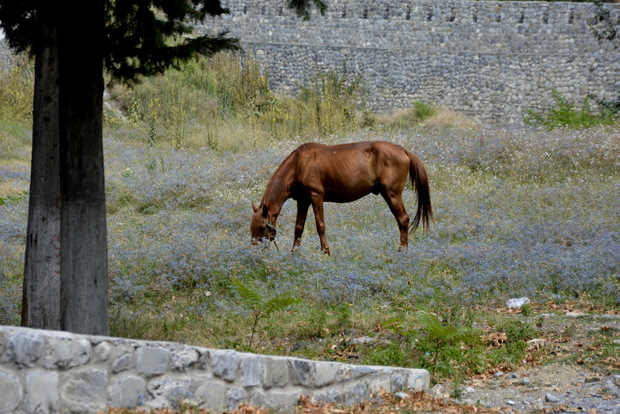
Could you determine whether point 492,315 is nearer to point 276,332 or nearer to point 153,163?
point 276,332

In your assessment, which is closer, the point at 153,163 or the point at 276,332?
the point at 276,332

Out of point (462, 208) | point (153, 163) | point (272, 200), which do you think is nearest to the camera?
point (272, 200)

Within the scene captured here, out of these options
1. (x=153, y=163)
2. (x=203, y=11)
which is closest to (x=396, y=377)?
(x=203, y=11)

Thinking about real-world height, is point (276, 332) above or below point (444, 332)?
below

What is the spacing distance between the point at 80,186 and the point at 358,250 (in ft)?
16.7

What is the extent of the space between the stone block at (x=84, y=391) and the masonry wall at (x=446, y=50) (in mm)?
19782

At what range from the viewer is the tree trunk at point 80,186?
16.8 ft

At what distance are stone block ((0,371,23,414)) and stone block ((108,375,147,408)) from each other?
0.49 metres

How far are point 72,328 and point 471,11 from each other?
20.4m

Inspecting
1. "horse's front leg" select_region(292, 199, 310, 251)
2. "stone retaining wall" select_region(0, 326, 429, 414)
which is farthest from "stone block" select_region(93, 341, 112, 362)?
"horse's front leg" select_region(292, 199, 310, 251)

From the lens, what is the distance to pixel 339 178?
955cm

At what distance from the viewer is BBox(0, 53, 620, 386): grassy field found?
629 cm

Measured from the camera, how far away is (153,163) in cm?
1535

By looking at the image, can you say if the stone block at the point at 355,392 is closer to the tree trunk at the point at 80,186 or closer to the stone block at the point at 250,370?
the stone block at the point at 250,370
